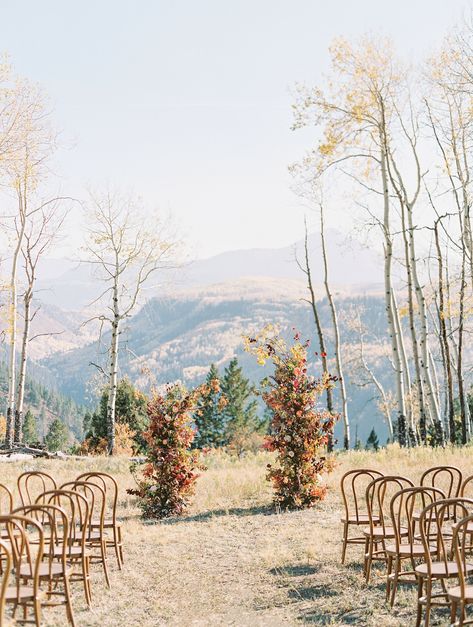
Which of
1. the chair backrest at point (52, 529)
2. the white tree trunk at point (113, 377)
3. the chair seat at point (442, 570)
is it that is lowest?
the chair seat at point (442, 570)

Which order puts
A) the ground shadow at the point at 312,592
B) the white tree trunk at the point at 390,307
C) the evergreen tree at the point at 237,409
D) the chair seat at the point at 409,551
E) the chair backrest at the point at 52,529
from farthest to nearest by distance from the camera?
the evergreen tree at the point at 237,409
the white tree trunk at the point at 390,307
the ground shadow at the point at 312,592
the chair seat at the point at 409,551
the chair backrest at the point at 52,529

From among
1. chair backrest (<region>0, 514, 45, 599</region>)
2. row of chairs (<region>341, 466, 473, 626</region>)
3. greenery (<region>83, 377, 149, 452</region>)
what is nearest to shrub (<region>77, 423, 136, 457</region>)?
greenery (<region>83, 377, 149, 452</region>)

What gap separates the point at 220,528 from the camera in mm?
10945

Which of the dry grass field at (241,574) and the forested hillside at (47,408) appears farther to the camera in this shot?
the forested hillside at (47,408)

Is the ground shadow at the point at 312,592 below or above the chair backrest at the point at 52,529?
below

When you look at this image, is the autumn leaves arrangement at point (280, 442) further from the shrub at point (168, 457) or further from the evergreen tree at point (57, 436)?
the evergreen tree at point (57, 436)

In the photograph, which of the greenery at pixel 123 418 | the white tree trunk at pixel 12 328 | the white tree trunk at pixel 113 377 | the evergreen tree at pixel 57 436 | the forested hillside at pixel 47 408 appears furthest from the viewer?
the forested hillside at pixel 47 408

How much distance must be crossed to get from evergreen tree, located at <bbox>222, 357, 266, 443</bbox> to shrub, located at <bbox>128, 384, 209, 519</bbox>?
48.7 meters

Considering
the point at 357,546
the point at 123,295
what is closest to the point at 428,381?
the point at 357,546

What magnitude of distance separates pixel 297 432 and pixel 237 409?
5130cm

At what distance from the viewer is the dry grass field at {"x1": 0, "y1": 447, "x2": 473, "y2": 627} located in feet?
21.2

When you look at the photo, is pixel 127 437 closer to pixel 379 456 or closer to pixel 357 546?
pixel 379 456

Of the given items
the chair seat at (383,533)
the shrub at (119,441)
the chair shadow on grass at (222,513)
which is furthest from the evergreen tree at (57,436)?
the chair seat at (383,533)

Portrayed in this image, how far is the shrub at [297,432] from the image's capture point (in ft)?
40.8
